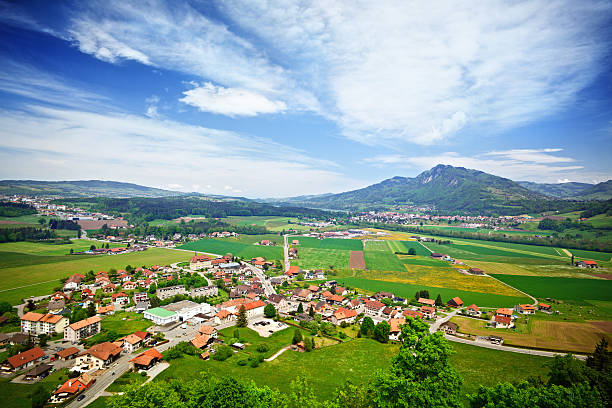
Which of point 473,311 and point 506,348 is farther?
point 473,311

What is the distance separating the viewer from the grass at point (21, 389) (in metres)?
23.5

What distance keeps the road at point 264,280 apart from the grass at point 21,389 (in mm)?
33081

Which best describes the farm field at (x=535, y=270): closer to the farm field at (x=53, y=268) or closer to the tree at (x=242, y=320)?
the tree at (x=242, y=320)

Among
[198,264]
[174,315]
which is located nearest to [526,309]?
[174,315]

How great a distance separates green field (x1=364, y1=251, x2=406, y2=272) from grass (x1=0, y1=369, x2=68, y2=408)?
205 ft

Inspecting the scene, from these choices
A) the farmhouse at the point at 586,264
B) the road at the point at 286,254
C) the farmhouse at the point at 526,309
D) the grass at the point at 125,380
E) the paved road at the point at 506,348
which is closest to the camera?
the grass at the point at 125,380

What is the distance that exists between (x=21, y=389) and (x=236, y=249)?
70.1 m

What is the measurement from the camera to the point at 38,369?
27.9 metres

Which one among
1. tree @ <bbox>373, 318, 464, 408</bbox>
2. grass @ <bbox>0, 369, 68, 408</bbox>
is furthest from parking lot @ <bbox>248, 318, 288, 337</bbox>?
tree @ <bbox>373, 318, 464, 408</bbox>

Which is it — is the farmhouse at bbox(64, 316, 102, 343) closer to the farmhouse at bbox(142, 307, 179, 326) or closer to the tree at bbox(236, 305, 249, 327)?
the farmhouse at bbox(142, 307, 179, 326)

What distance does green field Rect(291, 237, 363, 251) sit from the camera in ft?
335

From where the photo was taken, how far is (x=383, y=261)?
81.4 m

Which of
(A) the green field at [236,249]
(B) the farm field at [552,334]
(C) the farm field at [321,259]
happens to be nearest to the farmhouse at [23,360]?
(B) the farm field at [552,334]

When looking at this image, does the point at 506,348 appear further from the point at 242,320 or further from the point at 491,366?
the point at 242,320
